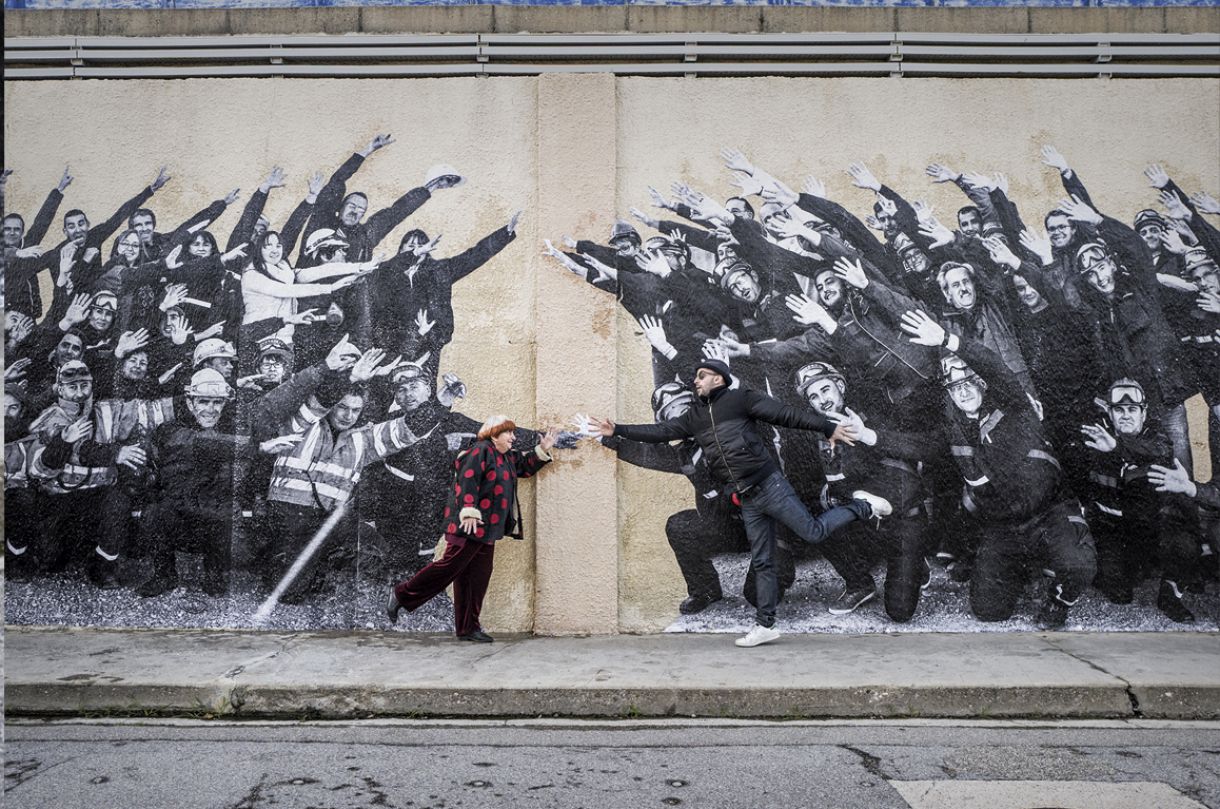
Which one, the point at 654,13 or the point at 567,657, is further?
the point at 654,13

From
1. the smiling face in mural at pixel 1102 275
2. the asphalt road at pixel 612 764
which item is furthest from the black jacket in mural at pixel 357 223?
the smiling face in mural at pixel 1102 275

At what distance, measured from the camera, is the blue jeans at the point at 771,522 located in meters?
6.67

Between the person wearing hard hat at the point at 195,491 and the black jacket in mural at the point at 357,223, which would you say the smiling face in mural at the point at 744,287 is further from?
the person wearing hard hat at the point at 195,491

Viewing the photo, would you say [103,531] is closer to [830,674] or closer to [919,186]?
[830,674]

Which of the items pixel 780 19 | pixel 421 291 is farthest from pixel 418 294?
pixel 780 19

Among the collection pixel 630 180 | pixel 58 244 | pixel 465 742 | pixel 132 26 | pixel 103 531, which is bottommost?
pixel 465 742

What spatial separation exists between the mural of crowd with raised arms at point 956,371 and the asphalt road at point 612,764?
6.46 feet

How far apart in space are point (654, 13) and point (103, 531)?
5765 mm

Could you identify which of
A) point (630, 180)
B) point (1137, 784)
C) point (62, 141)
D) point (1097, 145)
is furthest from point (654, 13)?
point (1137, 784)

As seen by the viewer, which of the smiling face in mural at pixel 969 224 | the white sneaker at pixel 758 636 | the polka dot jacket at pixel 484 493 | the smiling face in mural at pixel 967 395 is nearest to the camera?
the white sneaker at pixel 758 636

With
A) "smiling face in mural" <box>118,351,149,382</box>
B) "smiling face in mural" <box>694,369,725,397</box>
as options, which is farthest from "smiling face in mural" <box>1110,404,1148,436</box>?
"smiling face in mural" <box>118,351,149,382</box>

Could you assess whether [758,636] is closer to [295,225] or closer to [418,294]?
[418,294]

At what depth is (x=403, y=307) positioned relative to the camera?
24.5 feet

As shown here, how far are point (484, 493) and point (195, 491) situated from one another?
Answer: 2.35 metres
